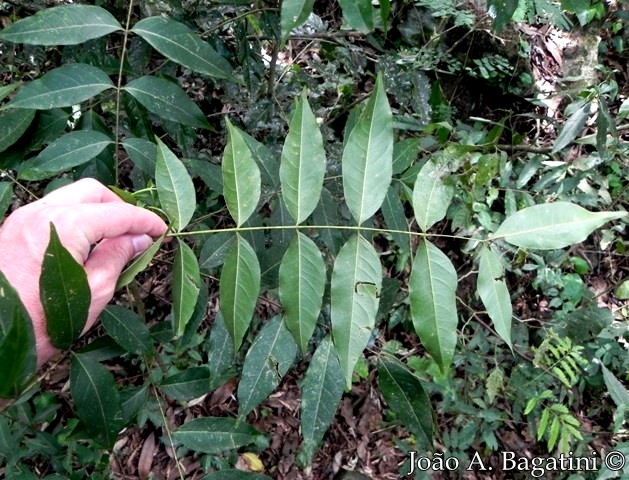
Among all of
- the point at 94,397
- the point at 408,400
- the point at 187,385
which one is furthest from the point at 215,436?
the point at 408,400

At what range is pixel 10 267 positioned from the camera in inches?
35.1

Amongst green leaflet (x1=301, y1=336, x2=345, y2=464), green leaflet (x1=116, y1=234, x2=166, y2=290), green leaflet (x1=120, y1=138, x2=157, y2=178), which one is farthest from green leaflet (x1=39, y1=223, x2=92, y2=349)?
green leaflet (x1=120, y1=138, x2=157, y2=178)

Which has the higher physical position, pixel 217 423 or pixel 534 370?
pixel 217 423

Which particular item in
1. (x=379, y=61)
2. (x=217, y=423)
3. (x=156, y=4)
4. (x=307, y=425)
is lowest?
(x=217, y=423)

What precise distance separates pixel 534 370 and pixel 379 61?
175cm

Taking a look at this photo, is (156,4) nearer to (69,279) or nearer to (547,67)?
(69,279)

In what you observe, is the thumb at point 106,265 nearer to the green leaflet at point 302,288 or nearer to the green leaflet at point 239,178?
the green leaflet at point 239,178

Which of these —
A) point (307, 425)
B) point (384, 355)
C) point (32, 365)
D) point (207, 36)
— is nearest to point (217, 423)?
point (307, 425)

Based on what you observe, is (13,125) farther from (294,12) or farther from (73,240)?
(294,12)

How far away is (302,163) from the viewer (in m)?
0.91

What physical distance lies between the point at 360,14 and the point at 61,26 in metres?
0.69

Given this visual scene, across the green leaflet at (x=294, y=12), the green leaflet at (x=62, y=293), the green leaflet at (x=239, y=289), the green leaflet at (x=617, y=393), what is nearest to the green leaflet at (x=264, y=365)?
the green leaflet at (x=239, y=289)

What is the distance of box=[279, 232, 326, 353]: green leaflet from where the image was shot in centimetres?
88

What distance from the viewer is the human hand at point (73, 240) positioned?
0.89 metres
